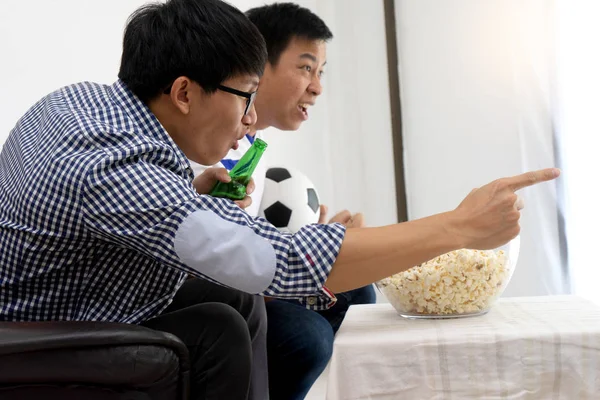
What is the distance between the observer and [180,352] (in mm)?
899

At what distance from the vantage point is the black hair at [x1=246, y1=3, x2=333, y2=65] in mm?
2369

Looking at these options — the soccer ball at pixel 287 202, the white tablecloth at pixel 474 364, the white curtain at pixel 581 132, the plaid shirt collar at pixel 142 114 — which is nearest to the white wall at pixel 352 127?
the white curtain at pixel 581 132

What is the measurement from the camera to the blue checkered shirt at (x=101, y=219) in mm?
957

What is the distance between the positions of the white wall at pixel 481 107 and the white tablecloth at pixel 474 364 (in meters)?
2.45

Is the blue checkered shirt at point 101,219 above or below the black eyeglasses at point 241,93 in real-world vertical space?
below

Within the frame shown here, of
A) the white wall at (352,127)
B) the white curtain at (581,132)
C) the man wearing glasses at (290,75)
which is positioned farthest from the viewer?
the white wall at (352,127)

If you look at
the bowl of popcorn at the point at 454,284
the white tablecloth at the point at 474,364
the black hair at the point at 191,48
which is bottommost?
the white tablecloth at the point at 474,364

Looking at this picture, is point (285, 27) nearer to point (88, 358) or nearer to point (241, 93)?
point (241, 93)

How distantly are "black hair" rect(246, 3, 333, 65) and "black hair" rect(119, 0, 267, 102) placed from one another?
1140 millimetres

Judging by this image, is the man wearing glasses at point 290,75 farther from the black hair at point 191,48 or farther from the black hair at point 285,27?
the black hair at point 191,48

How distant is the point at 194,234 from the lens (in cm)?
93

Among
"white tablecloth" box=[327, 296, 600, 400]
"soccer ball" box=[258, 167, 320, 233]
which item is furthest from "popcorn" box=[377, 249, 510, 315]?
"soccer ball" box=[258, 167, 320, 233]

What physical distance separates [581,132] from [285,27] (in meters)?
1.71

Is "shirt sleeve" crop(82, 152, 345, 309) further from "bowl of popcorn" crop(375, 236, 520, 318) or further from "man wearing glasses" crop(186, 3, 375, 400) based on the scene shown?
"man wearing glasses" crop(186, 3, 375, 400)
